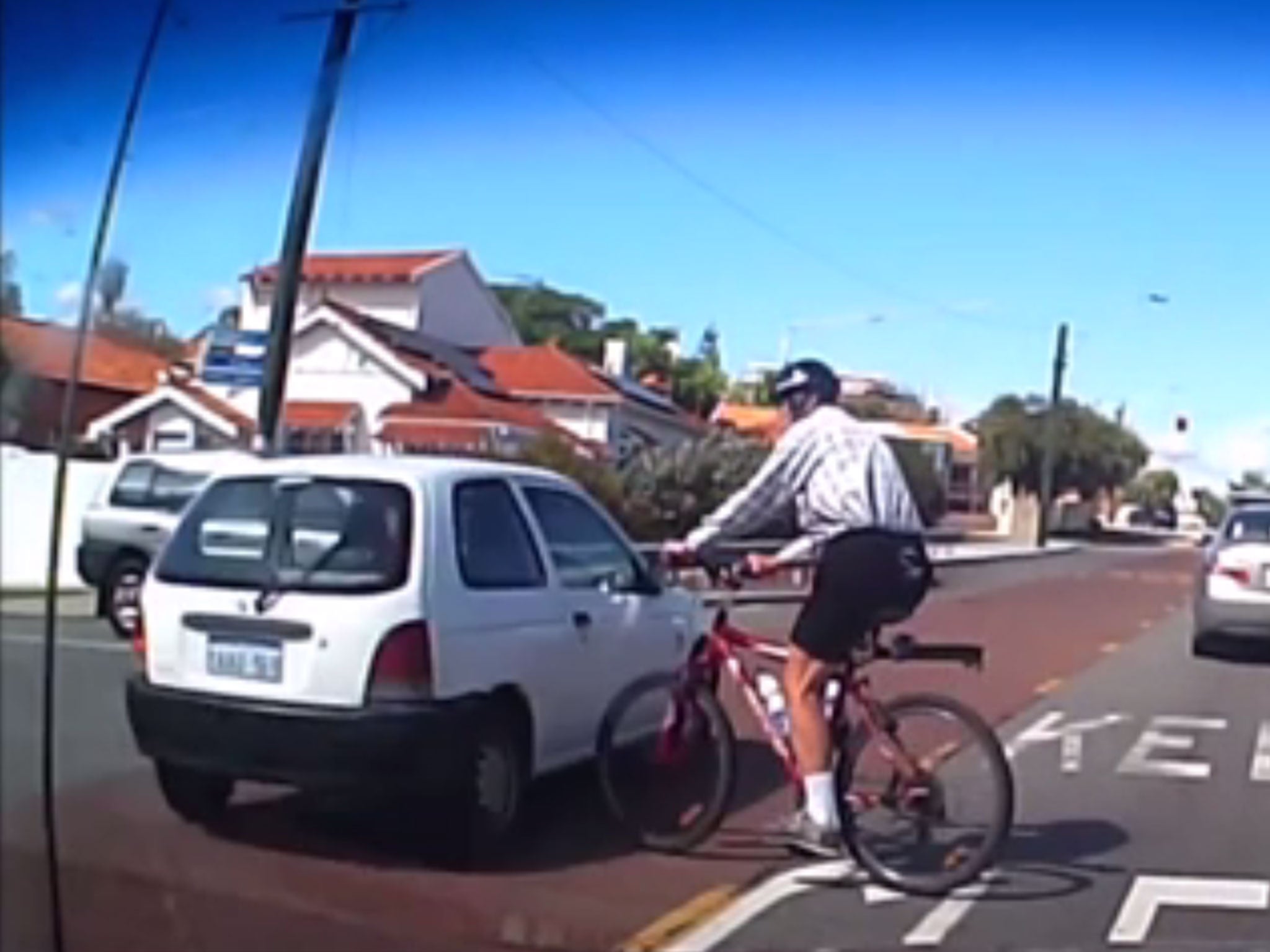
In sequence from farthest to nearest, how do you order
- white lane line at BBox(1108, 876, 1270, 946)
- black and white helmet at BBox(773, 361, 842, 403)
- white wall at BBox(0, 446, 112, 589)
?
white lane line at BBox(1108, 876, 1270, 946) < white wall at BBox(0, 446, 112, 589) < black and white helmet at BBox(773, 361, 842, 403)

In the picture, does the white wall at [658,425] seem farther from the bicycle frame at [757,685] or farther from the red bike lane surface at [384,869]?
the red bike lane surface at [384,869]

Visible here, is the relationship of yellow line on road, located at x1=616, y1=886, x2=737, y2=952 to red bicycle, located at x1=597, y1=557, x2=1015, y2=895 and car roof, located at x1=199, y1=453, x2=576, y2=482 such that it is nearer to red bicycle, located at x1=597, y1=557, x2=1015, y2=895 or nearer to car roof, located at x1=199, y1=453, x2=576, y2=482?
red bicycle, located at x1=597, y1=557, x2=1015, y2=895

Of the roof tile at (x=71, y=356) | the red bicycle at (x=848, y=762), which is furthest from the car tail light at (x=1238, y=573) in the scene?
the roof tile at (x=71, y=356)

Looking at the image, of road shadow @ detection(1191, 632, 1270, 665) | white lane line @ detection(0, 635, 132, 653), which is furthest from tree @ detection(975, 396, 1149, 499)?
white lane line @ detection(0, 635, 132, 653)

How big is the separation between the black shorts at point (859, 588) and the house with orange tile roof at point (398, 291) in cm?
50

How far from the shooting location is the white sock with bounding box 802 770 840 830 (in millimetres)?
3043

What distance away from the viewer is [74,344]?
2877 mm

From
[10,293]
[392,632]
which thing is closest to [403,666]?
[392,632]

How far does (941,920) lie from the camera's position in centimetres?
301

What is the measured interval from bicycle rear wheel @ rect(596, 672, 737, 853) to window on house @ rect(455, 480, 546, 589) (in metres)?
0.23

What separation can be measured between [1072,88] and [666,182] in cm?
51

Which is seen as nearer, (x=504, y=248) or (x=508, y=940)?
(x=504, y=248)

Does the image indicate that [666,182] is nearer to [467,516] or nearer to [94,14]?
[467,516]

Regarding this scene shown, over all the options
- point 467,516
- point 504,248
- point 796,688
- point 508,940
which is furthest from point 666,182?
point 508,940
